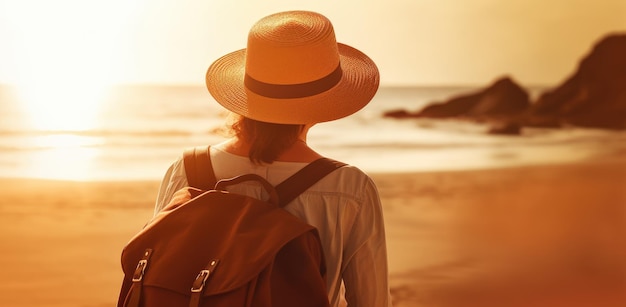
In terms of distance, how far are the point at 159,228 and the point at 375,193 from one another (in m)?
0.35

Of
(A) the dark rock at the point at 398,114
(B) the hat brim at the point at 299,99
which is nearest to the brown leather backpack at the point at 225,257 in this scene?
(B) the hat brim at the point at 299,99

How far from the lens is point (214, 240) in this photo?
1.33 meters

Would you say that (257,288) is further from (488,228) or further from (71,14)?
(71,14)

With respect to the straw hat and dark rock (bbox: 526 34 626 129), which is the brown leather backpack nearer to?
the straw hat

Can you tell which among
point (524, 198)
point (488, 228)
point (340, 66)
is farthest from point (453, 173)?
point (340, 66)

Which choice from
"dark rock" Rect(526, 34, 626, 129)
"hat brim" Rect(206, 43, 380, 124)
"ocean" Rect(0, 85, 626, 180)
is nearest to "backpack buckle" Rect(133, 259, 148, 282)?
"hat brim" Rect(206, 43, 380, 124)

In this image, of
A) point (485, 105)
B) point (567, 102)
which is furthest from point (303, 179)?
point (485, 105)

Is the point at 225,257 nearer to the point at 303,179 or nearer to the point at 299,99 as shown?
the point at 303,179

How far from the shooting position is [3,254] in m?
4.05

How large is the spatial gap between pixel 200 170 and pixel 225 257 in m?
0.20

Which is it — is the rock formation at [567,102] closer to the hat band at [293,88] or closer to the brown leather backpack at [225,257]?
the hat band at [293,88]

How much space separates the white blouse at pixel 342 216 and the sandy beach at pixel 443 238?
1.92m

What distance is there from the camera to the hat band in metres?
1.48

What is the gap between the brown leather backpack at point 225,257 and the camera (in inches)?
51.2
